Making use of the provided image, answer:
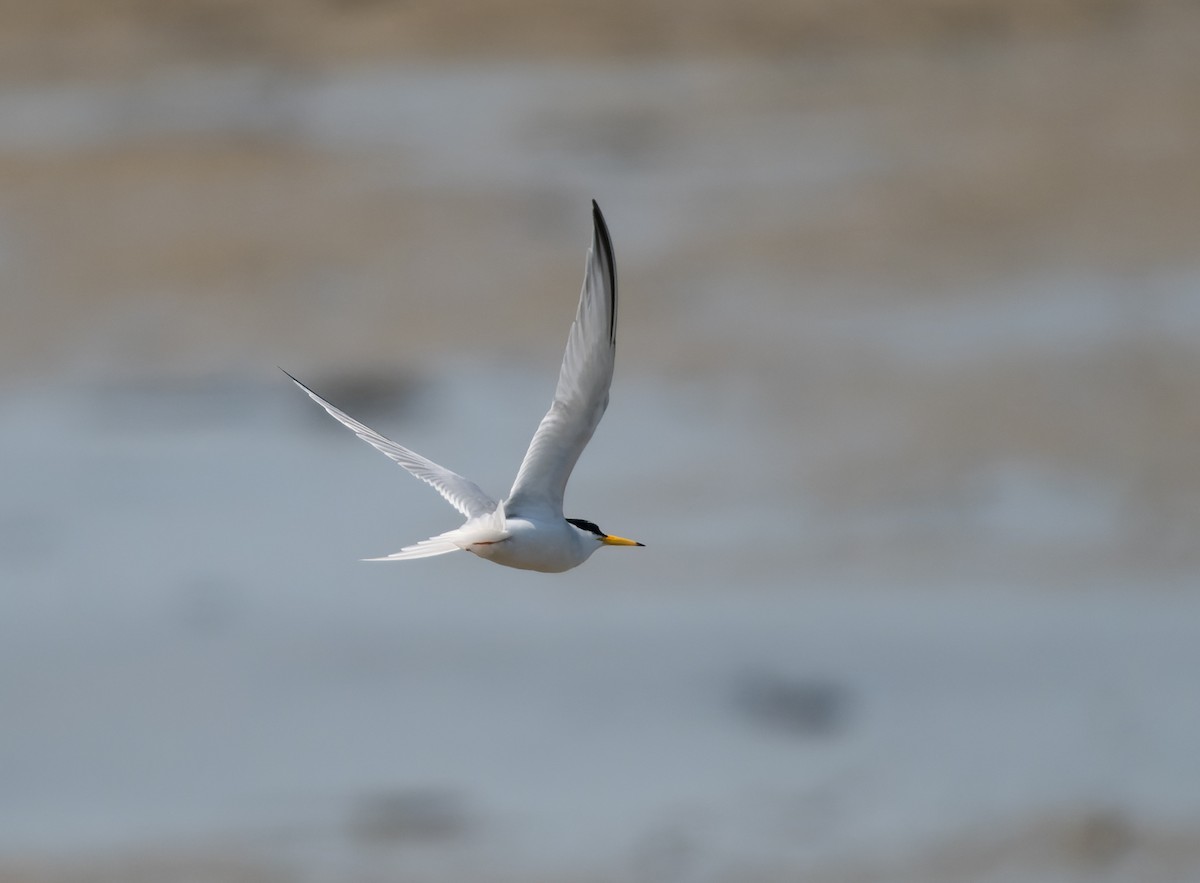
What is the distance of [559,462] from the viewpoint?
22.9ft

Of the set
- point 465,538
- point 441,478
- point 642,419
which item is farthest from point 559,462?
point 642,419

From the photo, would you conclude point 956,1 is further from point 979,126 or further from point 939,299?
point 939,299

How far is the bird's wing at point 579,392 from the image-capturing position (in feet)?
21.4

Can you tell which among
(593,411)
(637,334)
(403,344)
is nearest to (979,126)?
(637,334)

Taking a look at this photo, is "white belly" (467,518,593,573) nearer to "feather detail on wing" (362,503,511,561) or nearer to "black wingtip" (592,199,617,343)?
"feather detail on wing" (362,503,511,561)

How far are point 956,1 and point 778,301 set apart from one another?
4595 mm

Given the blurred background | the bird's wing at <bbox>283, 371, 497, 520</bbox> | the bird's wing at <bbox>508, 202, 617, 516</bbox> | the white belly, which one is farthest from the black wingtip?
the blurred background

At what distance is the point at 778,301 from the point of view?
14.9m

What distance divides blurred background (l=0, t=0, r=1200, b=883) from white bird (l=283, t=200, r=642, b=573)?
10.6ft

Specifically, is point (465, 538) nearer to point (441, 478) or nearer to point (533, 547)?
point (533, 547)

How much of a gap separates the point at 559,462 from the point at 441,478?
801 mm

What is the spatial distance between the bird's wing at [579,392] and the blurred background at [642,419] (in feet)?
10.8

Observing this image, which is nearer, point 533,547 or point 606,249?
point 606,249

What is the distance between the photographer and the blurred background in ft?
33.8
